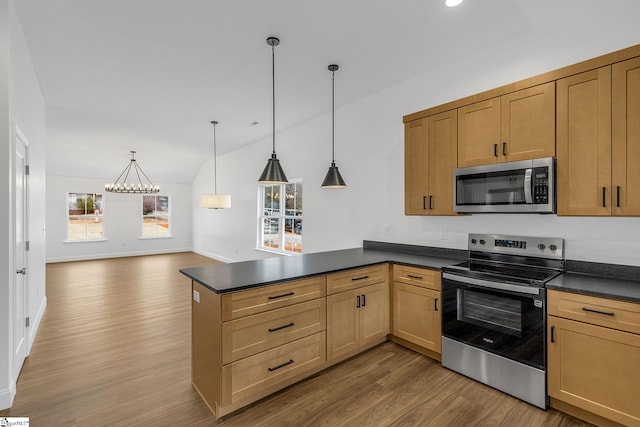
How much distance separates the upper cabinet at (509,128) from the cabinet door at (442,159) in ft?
0.25

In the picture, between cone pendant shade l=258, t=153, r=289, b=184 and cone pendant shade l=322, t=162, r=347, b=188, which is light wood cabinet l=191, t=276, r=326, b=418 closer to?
cone pendant shade l=258, t=153, r=289, b=184

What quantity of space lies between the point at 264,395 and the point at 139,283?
4738 millimetres

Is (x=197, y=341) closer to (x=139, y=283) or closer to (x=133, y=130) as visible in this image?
(x=139, y=283)

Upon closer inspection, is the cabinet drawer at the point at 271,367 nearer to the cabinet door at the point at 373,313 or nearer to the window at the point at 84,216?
the cabinet door at the point at 373,313

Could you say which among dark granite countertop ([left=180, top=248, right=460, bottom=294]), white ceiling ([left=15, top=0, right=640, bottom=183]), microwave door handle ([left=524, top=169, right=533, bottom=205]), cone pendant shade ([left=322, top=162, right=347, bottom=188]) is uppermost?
white ceiling ([left=15, top=0, right=640, bottom=183])

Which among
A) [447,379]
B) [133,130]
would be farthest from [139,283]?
[447,379]

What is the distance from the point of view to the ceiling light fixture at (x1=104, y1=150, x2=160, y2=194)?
6.95 meters

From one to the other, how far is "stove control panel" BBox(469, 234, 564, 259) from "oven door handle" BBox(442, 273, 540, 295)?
58 cm

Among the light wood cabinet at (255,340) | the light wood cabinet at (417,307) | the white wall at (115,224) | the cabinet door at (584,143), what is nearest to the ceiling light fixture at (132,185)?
the white wall at (115,224)

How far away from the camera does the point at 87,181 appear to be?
8.70 metres

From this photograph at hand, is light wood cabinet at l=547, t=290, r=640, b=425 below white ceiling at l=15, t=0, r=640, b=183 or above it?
below

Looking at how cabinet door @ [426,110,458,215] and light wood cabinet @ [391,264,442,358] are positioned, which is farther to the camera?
cabinet door @ [426,110,458,215]

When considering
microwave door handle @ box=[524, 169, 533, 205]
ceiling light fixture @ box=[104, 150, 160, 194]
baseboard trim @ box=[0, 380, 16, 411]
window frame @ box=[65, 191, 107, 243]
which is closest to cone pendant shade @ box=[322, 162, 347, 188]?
microwave door handle @ box=[524, 169, 533, 205]

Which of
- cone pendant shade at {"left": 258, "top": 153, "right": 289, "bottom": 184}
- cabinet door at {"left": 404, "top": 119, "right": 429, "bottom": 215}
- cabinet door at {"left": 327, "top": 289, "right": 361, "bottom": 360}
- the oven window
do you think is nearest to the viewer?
the oven window
